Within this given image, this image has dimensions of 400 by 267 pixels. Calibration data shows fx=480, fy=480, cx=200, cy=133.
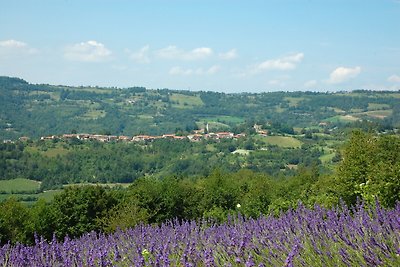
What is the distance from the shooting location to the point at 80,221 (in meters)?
31.3

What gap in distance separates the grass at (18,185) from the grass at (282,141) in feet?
232

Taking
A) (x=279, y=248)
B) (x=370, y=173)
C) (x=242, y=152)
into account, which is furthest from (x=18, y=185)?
(x=279, y=248)

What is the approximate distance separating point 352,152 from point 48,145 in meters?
123

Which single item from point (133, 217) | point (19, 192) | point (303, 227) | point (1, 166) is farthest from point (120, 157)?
point (303, 227)

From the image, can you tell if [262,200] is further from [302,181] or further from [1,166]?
[1,166]

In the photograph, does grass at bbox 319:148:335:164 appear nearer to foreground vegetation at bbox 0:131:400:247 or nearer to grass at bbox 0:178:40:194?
grass at bbox 0:178:40:194

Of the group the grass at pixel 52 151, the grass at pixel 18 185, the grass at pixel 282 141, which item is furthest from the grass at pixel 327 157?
the grass at pixel 52 151

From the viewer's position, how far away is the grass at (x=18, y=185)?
3765 inches

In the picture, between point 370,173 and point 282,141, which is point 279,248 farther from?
point 282,141

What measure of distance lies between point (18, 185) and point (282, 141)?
78.5m

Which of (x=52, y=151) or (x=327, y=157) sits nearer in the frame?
A: (x=327, y=157)

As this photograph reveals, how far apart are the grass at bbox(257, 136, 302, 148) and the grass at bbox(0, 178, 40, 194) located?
7057 cm

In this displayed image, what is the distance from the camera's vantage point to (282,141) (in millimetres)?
146500

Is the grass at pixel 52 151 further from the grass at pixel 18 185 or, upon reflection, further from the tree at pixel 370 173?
the tree at pixel 370 173
